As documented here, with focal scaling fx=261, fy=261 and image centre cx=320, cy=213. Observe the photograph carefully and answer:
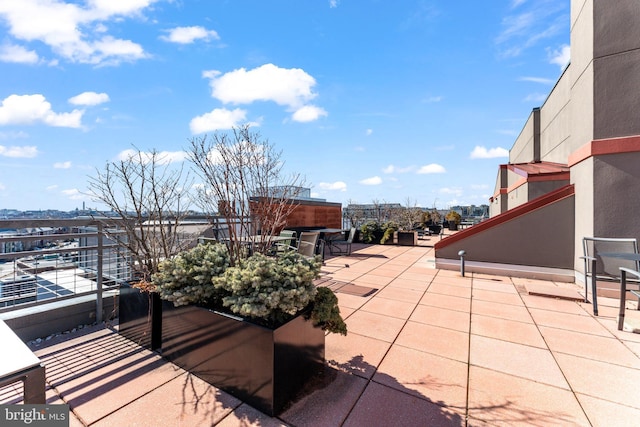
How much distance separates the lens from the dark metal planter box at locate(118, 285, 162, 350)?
2475 mm

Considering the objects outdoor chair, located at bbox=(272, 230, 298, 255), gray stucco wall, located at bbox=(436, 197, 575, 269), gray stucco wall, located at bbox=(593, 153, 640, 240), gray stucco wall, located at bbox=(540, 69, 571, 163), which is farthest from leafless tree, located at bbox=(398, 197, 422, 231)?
gray stucco wall, located at bbox=(593, 153, 640, 240)

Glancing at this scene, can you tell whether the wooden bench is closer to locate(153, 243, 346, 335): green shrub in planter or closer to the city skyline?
locate(153, 243, 346, 335): green shrub in planter

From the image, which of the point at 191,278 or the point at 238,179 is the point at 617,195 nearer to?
the point at 238,179

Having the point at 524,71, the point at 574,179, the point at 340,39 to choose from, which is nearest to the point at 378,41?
the point at 340,39

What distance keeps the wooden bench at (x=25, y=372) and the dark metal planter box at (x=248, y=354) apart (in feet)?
3.14

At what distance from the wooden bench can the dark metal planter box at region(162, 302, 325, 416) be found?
0.96 meters

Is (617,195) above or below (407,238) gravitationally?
above

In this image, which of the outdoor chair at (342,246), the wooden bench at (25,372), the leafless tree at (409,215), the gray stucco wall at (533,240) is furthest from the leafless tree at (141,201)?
the leafless tree at (409,215)

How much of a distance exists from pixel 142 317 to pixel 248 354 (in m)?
1.49

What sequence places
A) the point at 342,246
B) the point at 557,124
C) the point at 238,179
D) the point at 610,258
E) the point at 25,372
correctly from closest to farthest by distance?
1. the point at 25,372
2. the point at 238,179
3. the point at 610,258
4. the point at 557,124
5. the point at 342,246

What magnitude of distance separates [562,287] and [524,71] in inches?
209

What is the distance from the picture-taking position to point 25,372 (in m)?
0.97

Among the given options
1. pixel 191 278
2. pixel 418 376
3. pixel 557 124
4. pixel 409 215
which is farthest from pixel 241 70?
pixel 409 215

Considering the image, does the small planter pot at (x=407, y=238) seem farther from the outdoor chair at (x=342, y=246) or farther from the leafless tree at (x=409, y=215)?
the leafless tree at (x=409, y=215)
